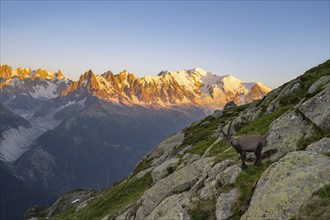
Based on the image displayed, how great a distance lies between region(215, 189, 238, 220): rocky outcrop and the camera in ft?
72.5

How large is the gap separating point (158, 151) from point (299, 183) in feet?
193

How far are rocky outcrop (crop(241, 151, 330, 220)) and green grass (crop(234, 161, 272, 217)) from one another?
793 millimetres

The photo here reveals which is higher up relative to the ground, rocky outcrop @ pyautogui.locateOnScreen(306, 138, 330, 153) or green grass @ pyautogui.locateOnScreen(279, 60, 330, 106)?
green grass @ pyautogui.locateOnScreen(279, 60, 330, 106)


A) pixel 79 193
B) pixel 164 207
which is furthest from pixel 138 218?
pixel 79 193

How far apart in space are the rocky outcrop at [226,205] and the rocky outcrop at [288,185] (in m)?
2.00

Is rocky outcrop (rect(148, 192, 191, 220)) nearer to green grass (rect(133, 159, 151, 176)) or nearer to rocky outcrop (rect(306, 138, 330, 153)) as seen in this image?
rocky outcrop (rect(306, 138, 330, 153))

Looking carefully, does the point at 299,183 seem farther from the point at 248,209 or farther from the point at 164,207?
the point at 164,207

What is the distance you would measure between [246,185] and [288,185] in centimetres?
399

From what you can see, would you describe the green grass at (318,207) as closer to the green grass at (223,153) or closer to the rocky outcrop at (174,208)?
the rocky outcrop at (174,208)

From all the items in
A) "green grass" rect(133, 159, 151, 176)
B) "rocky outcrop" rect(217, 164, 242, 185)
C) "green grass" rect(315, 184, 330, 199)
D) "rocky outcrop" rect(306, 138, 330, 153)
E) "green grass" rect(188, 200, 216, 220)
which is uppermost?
"rocky outcrop" rect(217, 164, 242, 185)

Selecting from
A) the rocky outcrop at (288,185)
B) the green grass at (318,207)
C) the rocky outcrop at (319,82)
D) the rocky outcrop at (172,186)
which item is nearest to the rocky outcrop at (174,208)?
the rocky outcrop at (172,186)

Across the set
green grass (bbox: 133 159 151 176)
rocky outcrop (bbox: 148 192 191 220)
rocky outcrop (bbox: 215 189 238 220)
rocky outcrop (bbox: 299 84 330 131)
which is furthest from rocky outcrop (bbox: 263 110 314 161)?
green grass (bbox: 133 159 151 176)

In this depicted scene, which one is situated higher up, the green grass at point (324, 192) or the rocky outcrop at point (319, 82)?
the rocky outcrop at point (319, 82)

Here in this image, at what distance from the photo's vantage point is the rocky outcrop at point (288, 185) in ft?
59.7
